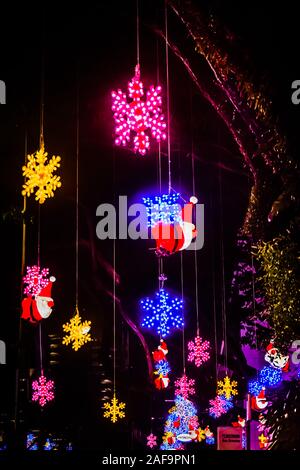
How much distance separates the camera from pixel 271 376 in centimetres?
1320

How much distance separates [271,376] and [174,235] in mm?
7124

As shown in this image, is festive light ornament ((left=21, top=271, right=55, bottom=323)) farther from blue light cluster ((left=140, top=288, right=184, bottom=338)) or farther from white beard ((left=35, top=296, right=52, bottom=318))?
blue light cluster ((left=140, top=288, right=184, bottom=338))

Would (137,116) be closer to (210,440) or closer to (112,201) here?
(112,201)

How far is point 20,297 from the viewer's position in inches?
362

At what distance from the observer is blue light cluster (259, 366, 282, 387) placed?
13047 mm

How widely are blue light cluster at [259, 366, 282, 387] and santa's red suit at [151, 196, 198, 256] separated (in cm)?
676

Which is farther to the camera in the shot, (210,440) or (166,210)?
(210,440)

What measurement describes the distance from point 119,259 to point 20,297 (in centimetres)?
855

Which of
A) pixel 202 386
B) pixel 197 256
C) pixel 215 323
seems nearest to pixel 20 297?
pixel 197 256

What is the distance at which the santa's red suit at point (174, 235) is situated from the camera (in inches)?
290

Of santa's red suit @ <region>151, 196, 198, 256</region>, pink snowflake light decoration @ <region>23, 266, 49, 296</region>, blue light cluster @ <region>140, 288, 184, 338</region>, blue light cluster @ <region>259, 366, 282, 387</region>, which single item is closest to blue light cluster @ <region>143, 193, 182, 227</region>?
santa's red suit @ <region>151, 196, 198, 256</region>

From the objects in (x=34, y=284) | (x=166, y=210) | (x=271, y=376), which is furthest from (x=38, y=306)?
(x=271, y=376)
